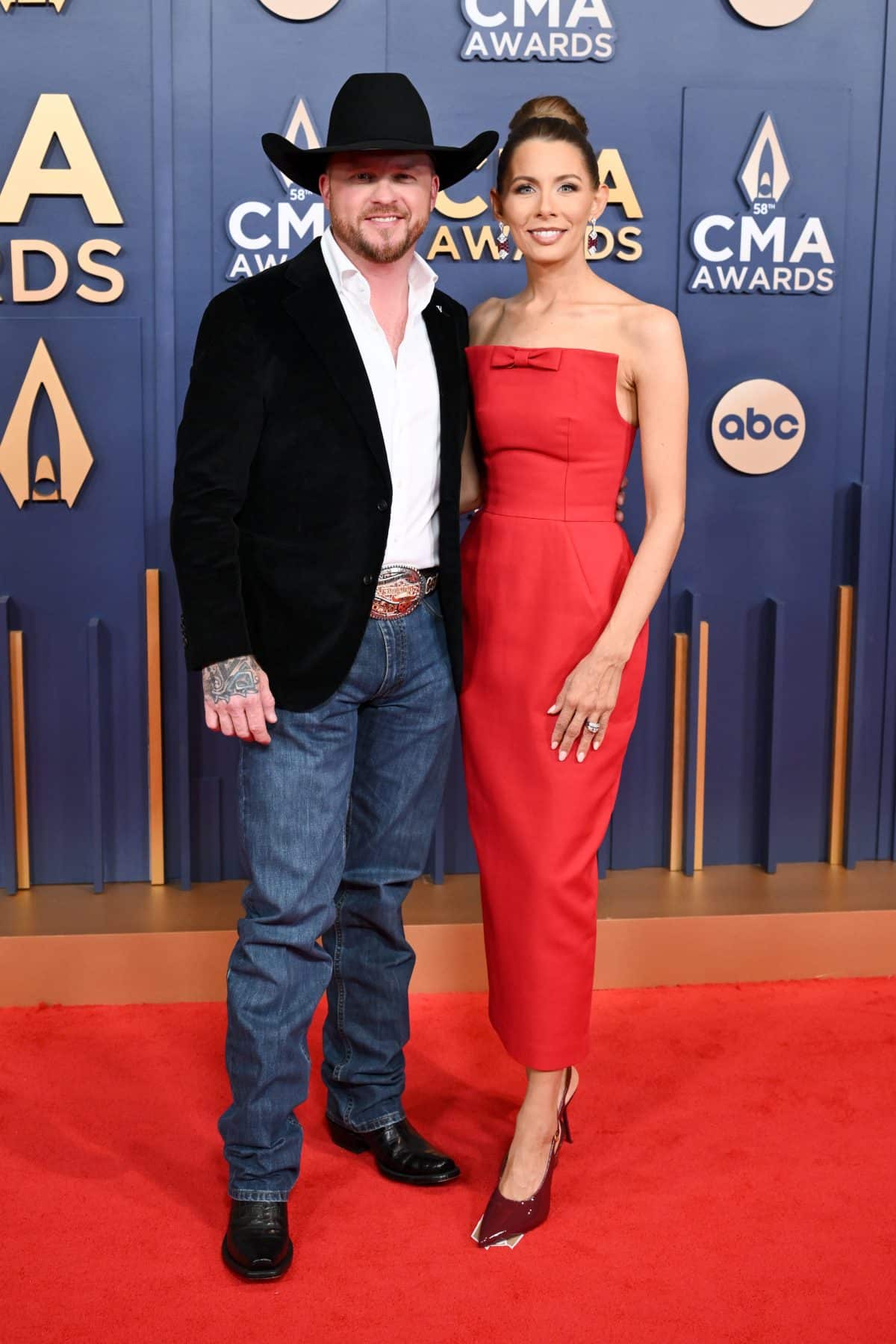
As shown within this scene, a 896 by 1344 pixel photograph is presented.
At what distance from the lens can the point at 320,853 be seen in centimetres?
223

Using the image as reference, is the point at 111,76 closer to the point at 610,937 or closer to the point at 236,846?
the point at 236,846

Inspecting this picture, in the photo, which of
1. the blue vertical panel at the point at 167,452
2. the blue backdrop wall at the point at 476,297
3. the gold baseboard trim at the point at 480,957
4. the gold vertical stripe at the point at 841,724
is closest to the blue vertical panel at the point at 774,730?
the blue backdrop wall at the point at 476,297

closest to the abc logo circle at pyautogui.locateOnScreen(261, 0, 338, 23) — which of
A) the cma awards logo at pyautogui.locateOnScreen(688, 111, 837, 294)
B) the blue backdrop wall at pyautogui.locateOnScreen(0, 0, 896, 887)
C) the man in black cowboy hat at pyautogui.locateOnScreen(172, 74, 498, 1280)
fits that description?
the blue backdrop wall at pyautogui.locateOnScreen(0, 0, 896, 887)

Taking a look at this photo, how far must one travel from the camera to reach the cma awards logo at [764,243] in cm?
339

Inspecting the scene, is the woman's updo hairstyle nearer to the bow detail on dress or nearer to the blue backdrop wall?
the bow detail on dress

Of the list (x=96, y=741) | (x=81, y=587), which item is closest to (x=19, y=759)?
(x=96, y=741)

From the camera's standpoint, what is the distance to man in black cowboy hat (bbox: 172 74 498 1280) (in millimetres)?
2117

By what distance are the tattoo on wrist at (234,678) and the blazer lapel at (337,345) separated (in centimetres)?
36

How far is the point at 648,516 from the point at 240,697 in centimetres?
73

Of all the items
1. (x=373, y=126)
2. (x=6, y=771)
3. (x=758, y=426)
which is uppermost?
(x=373, y=126)

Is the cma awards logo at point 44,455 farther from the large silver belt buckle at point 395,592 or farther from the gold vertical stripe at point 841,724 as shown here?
the gold vertical stripe at point 841,724

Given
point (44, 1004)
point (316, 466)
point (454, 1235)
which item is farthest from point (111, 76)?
point (454, 1235)

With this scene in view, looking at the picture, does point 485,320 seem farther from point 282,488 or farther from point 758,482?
point 758,482

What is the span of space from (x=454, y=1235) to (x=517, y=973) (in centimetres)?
43
